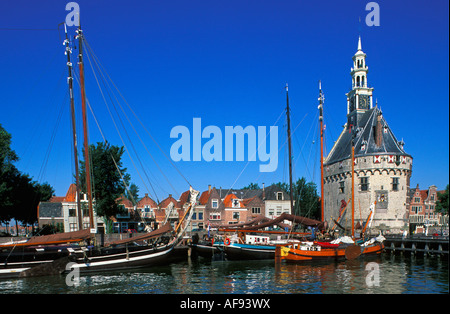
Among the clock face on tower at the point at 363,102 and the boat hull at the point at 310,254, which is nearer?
the boat hull at the point at 310,254

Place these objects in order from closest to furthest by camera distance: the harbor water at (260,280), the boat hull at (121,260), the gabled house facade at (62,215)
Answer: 1. the harbor water at (260,280)
2. the boat hull at (121,260)
3. the gabled house facade at (62,215)

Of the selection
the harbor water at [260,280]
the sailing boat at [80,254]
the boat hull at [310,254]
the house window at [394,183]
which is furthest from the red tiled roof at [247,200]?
the sailing boat at [80,254]

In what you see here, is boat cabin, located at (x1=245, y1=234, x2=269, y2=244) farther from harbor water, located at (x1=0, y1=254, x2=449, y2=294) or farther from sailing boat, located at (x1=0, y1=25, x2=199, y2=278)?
sailing boat, located at (x1=0, y1=25, x2=199, y2=278)

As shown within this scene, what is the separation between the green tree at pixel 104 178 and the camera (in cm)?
5084

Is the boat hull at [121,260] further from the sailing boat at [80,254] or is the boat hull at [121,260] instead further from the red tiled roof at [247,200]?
the red tiled roof at [247,200]

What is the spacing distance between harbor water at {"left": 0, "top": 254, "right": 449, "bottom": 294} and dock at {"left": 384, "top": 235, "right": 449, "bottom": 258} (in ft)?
17.1

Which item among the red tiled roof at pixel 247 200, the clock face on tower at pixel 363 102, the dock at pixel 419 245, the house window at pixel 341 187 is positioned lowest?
the dock at pixel 419 245

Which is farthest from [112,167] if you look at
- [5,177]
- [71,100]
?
[71,100]

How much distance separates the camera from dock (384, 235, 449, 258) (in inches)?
1479

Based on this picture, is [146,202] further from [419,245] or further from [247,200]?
[419,245]

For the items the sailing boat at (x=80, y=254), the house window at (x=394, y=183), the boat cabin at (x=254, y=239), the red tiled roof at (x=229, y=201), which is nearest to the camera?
the sailing boat at (x=80, y=254)

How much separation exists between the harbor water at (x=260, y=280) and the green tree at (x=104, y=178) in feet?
71.9

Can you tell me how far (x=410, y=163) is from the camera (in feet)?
180

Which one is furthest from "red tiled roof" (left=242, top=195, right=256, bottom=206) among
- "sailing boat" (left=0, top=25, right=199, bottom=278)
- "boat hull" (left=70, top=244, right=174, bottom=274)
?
"boat hull" (left=70, top=244, right=174, bottom=274)
